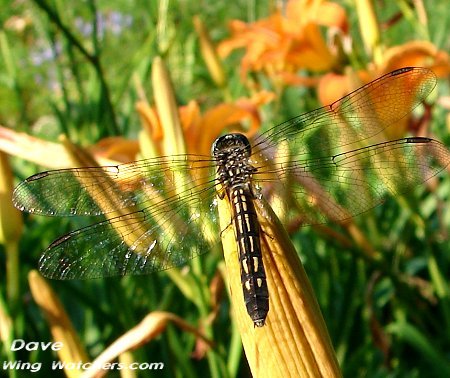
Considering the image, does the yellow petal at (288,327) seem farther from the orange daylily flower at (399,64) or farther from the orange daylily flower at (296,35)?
the orange daylily flower at (296,35)

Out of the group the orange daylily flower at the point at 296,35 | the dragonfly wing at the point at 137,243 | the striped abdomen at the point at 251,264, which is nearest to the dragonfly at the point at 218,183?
the dragonfly wing at the point at 137,243

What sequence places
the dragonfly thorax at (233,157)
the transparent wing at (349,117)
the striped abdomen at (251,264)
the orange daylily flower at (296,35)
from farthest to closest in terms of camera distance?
the orange daylily flower at (296,35) < the transparent wing at (349,117) < the dragonfly thorax at (233,157) < the striped abdomen at (251,264)

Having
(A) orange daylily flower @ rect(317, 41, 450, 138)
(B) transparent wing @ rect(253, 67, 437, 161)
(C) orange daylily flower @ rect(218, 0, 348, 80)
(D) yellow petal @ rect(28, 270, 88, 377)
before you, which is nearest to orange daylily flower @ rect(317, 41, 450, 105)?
(A) orange daylily flower @ rect(317, 41, 450, 138)

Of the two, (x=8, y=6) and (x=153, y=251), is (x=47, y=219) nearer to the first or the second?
(x=153, y=251)

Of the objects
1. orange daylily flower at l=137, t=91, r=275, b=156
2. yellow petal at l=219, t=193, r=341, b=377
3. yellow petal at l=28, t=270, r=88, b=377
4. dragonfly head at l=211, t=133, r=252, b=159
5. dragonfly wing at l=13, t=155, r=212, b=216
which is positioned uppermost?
orange daylily flower at l=137, t=91, r=275, b=156

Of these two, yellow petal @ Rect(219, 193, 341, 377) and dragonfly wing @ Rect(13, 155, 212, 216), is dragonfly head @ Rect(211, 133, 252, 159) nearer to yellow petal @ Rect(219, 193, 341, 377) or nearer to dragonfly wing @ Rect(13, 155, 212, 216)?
dragonfly wing @ Rect(13, 155, 212, 216)

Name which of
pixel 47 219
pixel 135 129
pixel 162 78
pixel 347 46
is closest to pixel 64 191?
pixel 162 78

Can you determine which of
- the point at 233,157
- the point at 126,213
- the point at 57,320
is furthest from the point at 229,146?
the point at 57,320
